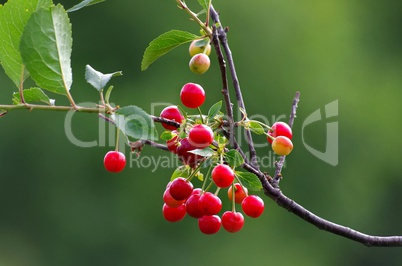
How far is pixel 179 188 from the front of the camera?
1254mm

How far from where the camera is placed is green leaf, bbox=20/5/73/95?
1.01m

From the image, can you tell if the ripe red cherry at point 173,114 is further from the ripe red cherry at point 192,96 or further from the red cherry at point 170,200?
the red cherry at point 170,200

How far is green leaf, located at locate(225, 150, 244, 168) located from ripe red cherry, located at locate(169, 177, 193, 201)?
0.38 ft

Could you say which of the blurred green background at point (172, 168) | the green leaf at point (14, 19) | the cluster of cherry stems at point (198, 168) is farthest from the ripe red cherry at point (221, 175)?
the blurred green background at point (172, 168)

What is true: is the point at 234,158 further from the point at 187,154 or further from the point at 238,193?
the point at 238,193

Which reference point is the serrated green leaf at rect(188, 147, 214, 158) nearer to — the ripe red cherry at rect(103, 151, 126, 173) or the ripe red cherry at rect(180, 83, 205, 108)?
the ripe red cherry at rect(180, 83, 205, 108)

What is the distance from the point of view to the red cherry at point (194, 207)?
1274 mm

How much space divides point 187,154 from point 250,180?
128 millimetres

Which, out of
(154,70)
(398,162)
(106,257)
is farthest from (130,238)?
(398,162)

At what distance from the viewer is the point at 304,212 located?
121cm

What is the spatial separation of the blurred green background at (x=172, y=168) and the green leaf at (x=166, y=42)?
204 inches

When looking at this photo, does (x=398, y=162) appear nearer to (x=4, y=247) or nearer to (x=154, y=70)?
(x=154, y=70)
